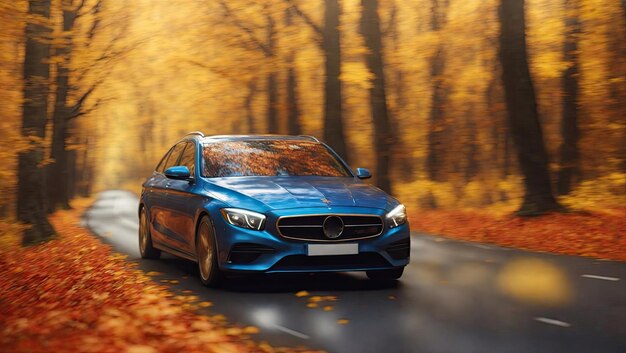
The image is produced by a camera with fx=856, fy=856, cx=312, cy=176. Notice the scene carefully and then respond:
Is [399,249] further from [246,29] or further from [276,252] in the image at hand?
[246,29]

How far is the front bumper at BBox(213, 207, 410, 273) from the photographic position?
8.84 metres

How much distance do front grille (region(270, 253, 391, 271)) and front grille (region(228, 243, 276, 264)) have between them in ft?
0.65

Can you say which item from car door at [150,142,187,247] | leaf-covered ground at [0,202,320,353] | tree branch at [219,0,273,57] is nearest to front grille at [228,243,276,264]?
leaf-covered ground at [0,202,320,353]

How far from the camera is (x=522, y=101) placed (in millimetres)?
17656

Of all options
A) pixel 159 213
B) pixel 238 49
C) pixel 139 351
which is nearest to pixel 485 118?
pixel 238 49

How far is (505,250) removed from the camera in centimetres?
1357

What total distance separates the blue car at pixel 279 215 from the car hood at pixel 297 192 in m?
0.01

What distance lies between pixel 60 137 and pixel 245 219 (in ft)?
80.7

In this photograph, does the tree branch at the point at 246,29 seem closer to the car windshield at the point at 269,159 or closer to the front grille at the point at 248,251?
the car windshield at the point at 269,159

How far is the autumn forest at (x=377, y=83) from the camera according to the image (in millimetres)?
17656

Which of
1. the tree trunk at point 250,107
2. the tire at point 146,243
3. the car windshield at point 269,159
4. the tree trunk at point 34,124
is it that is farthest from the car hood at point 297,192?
the tree trunk at point 250,107

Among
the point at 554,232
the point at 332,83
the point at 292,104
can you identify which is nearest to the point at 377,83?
the point at 332,83

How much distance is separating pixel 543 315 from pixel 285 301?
2.48 meters

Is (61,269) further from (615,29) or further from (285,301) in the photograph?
(615,29)
